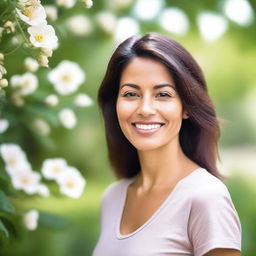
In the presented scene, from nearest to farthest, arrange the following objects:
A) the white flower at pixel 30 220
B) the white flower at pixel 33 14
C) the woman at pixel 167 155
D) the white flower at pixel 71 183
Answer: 1. the white flower at pixel 33 14
2. the woman at pixel 167 155
3. the white flower at pixel 30 220
4. the white flower at pixel 71 183

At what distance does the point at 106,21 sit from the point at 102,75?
199 mm

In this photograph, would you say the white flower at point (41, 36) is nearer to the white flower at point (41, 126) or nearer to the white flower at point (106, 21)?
the white flower at point (41, 126)

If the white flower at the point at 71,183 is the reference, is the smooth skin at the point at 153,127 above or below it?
above

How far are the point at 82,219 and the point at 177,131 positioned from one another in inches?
39.0

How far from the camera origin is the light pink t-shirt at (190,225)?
1.14 m

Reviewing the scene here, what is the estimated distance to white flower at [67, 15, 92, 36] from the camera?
212cm

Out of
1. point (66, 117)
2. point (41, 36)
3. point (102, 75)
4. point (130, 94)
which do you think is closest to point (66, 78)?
point (66, 117)

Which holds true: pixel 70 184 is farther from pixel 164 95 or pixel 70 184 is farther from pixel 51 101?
pixel 164 95

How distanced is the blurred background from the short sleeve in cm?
101

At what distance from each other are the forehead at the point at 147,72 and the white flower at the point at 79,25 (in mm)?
914

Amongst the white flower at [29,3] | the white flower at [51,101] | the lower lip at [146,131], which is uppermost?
the white flower at [29,3]

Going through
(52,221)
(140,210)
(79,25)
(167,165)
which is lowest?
(52,221)

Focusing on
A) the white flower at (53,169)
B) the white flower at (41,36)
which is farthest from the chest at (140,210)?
the white flower at (53,169)

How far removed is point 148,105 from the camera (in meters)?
1.21
